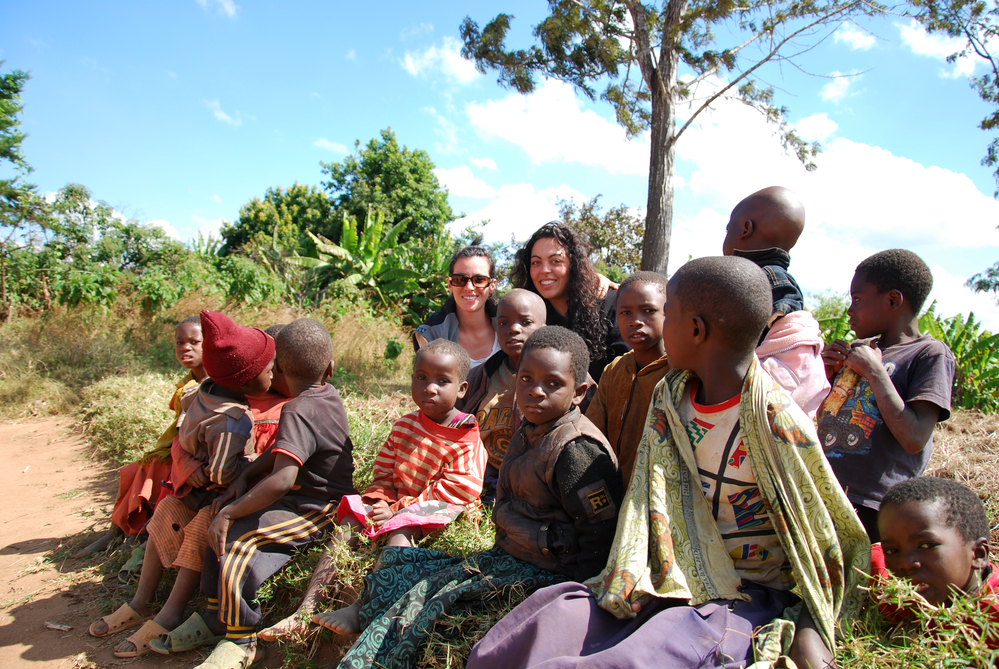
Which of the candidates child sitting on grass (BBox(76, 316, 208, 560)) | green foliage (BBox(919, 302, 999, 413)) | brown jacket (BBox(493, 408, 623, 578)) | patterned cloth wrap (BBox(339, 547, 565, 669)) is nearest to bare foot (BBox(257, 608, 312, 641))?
patterned cloth wrap (BBox(339, 547, 565, 669))

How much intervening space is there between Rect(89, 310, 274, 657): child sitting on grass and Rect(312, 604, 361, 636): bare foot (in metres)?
0.95

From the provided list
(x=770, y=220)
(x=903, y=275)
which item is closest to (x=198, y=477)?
(x=770, y=220)

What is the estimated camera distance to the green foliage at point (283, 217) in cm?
2105

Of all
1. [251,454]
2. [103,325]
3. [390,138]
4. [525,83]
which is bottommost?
[251,454]

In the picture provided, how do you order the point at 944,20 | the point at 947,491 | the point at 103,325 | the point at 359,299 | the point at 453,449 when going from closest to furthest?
the point at 947,491
the point at 453,449
the point at 944,20
the point at 103,325
the point at 359,299

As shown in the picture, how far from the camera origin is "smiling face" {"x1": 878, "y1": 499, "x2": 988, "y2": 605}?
6.10 feet

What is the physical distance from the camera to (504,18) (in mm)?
8758

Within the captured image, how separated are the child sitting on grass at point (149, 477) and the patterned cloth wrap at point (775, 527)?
2.92 meters

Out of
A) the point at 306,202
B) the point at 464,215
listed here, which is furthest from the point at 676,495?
the point at 306,202

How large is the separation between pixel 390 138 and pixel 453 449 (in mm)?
20958

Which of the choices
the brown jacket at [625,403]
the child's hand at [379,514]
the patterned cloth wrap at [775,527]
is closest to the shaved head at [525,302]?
the brown jacket at [625,403]

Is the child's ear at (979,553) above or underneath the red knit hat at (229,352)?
underneath

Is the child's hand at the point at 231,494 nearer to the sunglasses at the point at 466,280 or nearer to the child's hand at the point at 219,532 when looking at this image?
the child's hand at the point at 219,532

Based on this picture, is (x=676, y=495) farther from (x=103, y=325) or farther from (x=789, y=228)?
(x=103, y=325)
